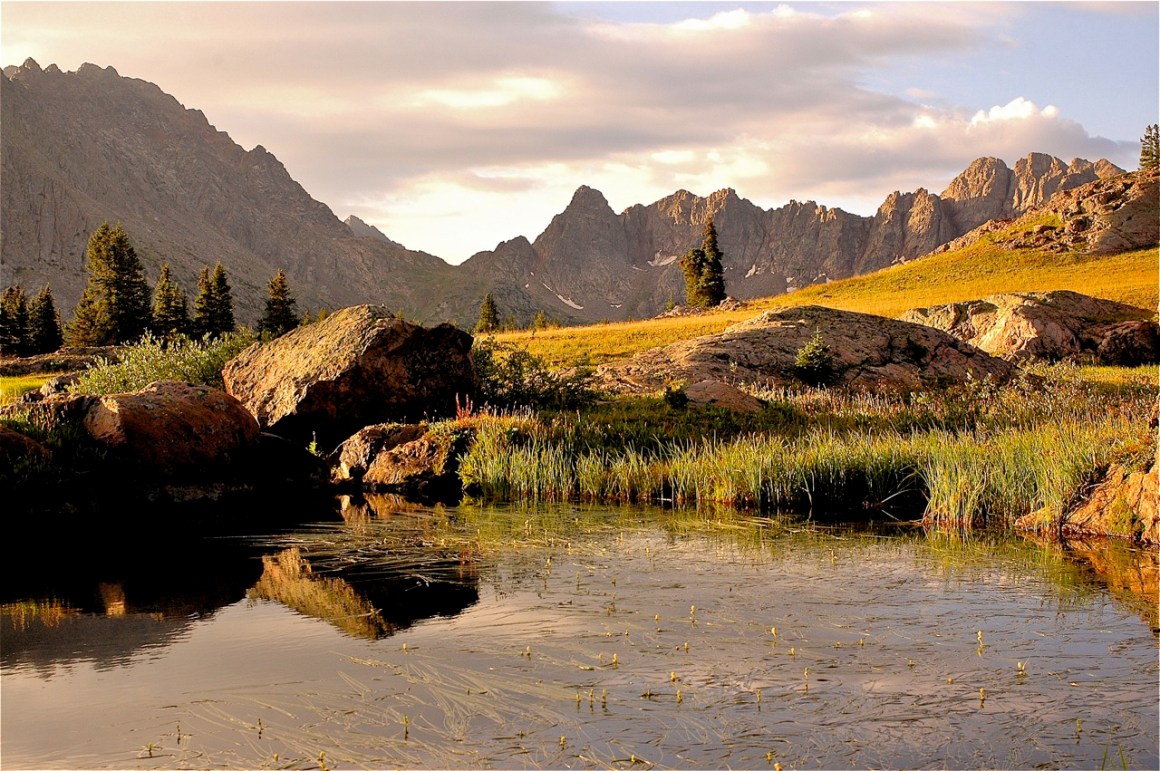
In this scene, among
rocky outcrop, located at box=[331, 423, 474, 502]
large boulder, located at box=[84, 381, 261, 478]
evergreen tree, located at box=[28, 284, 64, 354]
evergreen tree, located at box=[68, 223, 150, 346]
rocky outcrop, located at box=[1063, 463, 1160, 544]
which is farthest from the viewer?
evergreen tree, located at box=[68, 223, 150, 346]

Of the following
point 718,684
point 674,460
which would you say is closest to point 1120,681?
point 718,684

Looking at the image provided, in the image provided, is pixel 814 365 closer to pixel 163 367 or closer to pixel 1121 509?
pixel 1121 509

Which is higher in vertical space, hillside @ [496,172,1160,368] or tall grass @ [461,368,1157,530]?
hillside @ [496,172,1160,368]

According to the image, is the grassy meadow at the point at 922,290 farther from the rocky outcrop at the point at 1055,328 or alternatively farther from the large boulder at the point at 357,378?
the large boulder at the point at 357,378

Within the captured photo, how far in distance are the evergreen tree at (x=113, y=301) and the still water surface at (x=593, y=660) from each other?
2630 inches

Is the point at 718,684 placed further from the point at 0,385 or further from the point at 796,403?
the point at 0,385

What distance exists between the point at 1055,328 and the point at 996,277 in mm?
37072

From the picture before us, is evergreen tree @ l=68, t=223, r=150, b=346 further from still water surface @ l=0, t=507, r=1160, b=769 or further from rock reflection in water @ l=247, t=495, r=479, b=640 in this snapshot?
still water surface @ l=0, t=507, r=1160, b=769

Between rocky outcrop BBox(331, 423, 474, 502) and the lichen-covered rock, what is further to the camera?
the lichen-covered rock

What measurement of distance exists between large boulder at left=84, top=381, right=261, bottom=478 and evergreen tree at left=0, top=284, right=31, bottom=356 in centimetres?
5010

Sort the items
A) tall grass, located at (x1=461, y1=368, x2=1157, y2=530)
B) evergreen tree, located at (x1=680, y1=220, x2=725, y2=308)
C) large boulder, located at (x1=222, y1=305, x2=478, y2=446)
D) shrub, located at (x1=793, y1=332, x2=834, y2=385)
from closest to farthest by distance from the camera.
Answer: tall grass, located at (x1=461, y1=368, x2=1157, y2=530) → large boulder, located at (x1=222, y1=305, x2=478, y2=446) → shrub, located at (x1=793, y1=332, x2=834, y2=385) → evergreen tree, located at (x1=680, y1=220, x2=725, y2=308)

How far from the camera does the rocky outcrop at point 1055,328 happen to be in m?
38.8

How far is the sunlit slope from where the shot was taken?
49.2 m

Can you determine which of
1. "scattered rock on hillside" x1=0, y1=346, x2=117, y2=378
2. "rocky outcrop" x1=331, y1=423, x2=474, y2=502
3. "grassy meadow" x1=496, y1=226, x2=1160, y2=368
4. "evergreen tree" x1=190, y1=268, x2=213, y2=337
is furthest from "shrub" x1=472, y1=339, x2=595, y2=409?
"evergreen tree" x1=190, y1=268, x2=213, y2=337
